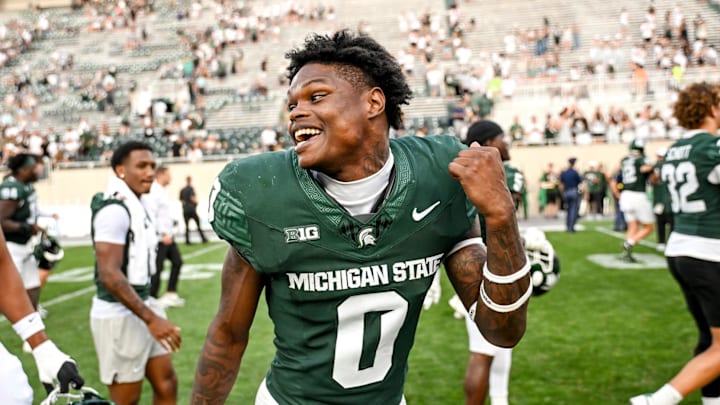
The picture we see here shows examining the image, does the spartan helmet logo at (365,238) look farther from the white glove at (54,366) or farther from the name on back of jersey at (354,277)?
the white glove at (54,366)

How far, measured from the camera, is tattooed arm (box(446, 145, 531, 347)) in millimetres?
2027

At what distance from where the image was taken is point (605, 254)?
12.8 m

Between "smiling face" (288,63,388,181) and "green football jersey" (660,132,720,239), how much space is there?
292cm

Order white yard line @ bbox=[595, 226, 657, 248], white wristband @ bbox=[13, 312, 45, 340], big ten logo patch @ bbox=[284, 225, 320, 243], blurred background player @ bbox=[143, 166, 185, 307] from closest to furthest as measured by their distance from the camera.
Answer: big ten logo patch @ bbox=[284, 225, 320, 243], white wristband @ bbox=[13, 312, 45, 340], blurred background player @ bbox=[143, 166, 185, 307], white yard line @ bbox=[595, 226, 657, 248]

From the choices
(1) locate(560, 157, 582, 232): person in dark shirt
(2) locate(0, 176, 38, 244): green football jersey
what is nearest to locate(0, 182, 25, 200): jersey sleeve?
(2) locate(0, 176, 38, 244): green football jersey

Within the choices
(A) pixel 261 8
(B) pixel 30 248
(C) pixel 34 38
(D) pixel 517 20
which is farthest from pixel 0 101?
(B) pixel 30 248

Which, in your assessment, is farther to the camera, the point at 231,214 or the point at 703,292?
the point at 703,292

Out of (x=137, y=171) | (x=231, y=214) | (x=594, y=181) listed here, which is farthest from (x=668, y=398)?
(x=594, y=181)

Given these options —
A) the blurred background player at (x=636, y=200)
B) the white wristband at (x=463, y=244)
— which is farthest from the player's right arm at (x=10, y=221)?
the blurred background player at (x=636, y=200)

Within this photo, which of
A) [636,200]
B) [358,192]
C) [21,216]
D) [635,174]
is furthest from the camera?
[635,174]

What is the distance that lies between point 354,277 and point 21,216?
6450 mm

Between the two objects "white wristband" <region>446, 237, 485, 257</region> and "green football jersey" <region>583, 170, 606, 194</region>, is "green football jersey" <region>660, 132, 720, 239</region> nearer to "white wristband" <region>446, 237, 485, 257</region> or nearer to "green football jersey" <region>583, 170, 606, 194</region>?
"white wristband" <region>446, 237, 485, 257</region>

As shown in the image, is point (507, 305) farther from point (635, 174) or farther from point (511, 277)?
point (635, 174)

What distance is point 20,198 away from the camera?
7.43 metres
